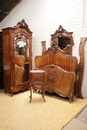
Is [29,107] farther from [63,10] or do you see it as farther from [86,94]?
[63,10]

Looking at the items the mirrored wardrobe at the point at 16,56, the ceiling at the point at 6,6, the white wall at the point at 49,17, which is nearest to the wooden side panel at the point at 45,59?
the mirrored wardrobe at the point at 16,56

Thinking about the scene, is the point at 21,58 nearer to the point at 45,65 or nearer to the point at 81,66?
the point at 45,65

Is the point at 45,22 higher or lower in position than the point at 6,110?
higher

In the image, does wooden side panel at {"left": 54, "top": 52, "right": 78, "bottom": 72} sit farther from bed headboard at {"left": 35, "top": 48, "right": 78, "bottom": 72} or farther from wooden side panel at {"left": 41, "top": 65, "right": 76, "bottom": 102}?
wooden side panel at {"left": 41, "top": 65, "right": 76, "bottom": 102}

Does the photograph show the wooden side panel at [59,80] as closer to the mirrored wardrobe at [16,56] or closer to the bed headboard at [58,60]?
the bed headboard at [58,60]

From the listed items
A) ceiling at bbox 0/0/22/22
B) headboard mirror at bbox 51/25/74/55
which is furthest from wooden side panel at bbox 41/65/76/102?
ceiling at bbox 0/0/22/22

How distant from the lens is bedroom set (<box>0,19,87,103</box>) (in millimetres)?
2926

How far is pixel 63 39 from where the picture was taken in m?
3.36

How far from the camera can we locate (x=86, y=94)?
10.3 ft

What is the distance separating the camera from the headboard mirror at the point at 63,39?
322 cm

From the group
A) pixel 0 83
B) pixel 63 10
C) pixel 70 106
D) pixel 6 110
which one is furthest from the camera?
pixel 0 83

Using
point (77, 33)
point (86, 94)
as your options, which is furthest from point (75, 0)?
point (86, 94)

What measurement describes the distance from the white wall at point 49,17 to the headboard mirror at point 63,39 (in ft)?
0.33

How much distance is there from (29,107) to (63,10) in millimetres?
2595
